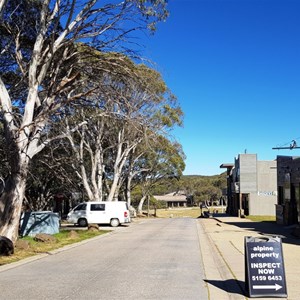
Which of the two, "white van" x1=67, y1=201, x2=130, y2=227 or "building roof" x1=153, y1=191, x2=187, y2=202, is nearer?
"white van" x1=67, y1=201, x2=130, y2=227

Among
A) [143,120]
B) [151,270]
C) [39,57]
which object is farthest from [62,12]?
[151,270]

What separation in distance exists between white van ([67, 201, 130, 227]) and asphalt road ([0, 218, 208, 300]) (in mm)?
18098

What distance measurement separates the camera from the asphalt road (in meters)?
8.50

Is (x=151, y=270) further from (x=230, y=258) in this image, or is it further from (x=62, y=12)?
(x=62, y=12)

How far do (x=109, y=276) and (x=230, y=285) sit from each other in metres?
2.80

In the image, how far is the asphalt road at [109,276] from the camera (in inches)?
335

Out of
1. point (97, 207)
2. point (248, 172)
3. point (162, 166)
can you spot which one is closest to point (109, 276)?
point (97, 207)

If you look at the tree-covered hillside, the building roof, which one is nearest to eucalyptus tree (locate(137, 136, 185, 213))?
the tree-covered hillside

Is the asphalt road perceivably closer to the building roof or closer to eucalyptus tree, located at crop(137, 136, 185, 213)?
eucalyptus tree, located at crop(137, 136, 185, 213)

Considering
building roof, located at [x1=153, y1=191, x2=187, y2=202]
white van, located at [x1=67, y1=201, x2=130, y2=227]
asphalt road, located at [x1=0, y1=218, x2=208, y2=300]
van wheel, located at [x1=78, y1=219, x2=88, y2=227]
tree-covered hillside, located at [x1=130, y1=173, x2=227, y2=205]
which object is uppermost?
tree-covered hillside, located at [x1=130, y1=173, x2=227, y2=205]

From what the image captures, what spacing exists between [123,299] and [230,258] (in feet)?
22.4

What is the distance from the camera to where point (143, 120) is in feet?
61.4

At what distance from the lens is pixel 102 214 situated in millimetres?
34094

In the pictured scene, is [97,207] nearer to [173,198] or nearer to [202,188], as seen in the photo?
[202,188]
